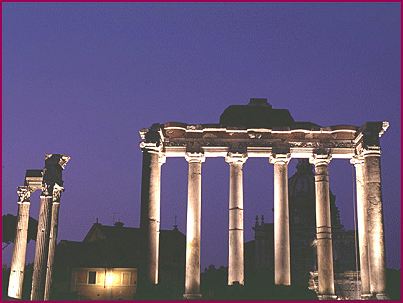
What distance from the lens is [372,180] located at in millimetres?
34812

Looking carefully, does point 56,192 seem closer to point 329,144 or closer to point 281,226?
point 281,226

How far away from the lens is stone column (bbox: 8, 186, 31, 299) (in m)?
36.7

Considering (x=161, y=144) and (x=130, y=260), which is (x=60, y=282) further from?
(x=161, y=144)

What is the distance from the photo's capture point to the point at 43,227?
1331 inches

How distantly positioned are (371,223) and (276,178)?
639 centimetres

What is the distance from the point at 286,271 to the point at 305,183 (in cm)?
3802

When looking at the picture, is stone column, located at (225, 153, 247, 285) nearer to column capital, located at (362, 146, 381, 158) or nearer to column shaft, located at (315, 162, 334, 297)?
column shaft, located at (315, 162, 334, 297)

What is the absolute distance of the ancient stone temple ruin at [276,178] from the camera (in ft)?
112

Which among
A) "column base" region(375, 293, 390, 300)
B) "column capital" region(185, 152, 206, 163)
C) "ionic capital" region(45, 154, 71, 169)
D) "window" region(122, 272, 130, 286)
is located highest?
"column capital" region(185, 152, 206, 163)

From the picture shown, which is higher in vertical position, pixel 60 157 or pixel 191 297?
pixel 60 157

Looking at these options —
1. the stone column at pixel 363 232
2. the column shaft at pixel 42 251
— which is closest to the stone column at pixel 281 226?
the stone column at pixel 363 232

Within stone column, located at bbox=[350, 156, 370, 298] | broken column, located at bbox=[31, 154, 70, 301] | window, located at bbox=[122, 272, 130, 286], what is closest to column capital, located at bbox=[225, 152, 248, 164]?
stone column, located at bbox=[350, 156, 370, 298]

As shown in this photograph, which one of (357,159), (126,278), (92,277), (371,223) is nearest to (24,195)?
(357,159)

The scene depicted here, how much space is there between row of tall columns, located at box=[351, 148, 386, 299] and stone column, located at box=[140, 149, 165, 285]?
1229 centimetres
